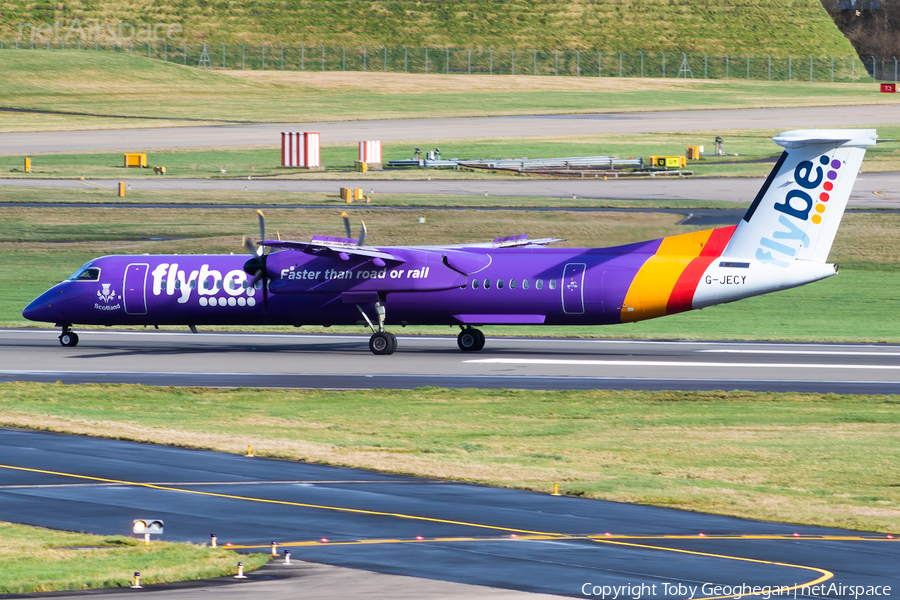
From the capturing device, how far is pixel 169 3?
185 metres

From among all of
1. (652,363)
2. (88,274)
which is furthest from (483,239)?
(652,363)

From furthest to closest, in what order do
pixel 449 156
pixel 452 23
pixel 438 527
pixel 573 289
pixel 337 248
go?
pixel 452 23 < pixel 449 156 < pixel 337 248 < pixel 573 289 < pixel 438 527

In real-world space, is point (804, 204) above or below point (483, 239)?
above

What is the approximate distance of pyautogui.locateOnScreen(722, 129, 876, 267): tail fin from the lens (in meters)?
37.9

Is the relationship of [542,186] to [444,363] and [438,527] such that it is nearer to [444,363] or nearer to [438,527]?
[444,363]

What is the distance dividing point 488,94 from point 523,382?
121 meters

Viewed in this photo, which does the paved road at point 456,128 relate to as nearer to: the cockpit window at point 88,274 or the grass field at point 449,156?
the grass field at point 449,156

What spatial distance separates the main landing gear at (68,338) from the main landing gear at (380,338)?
10446 mm

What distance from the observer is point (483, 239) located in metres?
65.8

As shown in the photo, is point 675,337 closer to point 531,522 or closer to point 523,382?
point 523,382

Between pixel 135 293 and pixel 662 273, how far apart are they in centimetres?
1782

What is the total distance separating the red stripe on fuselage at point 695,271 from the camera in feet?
124

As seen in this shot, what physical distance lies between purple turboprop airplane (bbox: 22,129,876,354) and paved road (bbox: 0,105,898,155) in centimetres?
6603

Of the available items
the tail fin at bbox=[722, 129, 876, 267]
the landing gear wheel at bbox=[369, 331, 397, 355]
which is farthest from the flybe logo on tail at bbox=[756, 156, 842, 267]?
the landing gear wheel at bbox=[369, 331, 397, 355]
